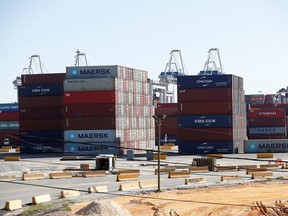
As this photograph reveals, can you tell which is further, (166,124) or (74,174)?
(166,124)

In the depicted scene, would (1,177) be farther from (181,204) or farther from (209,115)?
(209,115)

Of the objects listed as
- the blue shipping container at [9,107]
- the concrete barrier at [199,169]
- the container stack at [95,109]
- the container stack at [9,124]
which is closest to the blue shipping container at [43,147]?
the container stack at [95,109]

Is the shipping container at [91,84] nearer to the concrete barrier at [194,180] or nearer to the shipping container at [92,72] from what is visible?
the shipping container at [92,72]

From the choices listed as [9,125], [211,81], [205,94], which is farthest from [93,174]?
[9,125]

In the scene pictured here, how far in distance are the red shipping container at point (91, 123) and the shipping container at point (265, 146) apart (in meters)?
21.4

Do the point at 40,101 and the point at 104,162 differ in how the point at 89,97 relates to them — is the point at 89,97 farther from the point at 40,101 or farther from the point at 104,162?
the point at 104,162

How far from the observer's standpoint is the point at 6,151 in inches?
4198

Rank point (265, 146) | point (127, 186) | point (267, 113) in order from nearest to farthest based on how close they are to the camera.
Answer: point (127, 186)
point (265, 146)
point (267, 113)

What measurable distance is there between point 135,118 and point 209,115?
13.1m

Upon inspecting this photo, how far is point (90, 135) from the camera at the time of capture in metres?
83.9

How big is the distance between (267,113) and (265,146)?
87.5ft

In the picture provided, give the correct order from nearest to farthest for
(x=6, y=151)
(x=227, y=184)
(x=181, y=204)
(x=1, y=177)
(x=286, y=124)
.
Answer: (x=181, y=204), (x=227, y=184), (x=1, y=177), (x=6, y=151), (x=286, y=124)

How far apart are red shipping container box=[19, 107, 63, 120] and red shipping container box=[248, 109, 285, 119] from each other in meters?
42.5

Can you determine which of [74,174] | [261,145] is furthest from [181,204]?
[261,145]
